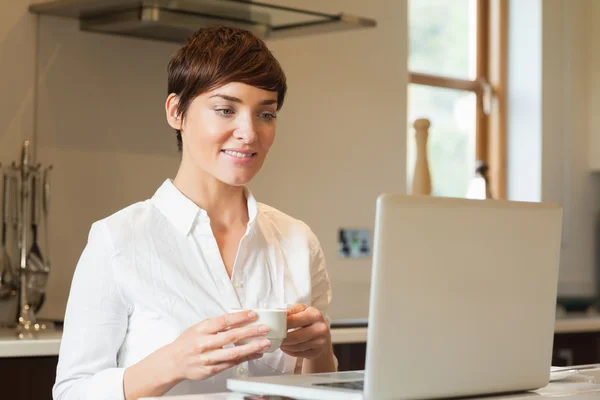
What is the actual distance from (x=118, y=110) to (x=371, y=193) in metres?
1.09

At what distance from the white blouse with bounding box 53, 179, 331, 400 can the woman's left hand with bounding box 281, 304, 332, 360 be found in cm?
13

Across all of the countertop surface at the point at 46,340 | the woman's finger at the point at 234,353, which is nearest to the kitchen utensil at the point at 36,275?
the countertop surface at the point at 46,340

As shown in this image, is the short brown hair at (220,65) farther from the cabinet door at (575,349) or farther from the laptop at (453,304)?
the cabinet door at (575,349)

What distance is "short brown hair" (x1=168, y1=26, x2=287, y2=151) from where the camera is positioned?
1546 millimetres

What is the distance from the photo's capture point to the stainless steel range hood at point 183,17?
2.64m

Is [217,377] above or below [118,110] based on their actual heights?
below

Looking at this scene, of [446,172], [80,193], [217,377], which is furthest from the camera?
[446,172]

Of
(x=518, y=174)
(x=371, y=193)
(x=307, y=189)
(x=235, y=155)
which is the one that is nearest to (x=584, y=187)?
(x=518, y=174)

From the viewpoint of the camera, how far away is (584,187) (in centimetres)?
439

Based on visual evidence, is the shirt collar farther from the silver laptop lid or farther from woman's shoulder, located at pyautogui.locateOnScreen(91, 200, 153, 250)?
the silver laptop lid

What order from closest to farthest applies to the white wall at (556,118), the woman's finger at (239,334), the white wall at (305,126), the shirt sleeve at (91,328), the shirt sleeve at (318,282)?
the woman's finger at (239,334), the shirt sleeve at (91,328), the shirt sleeve at (318,282), the white wall at (305,126), the white wall at (556,118)

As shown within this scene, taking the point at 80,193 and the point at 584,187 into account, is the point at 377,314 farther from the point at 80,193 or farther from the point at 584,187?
the point at 584,187

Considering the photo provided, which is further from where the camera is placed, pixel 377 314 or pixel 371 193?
pixel 371 193

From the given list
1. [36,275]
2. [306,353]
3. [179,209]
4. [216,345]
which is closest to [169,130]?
[36,275]
